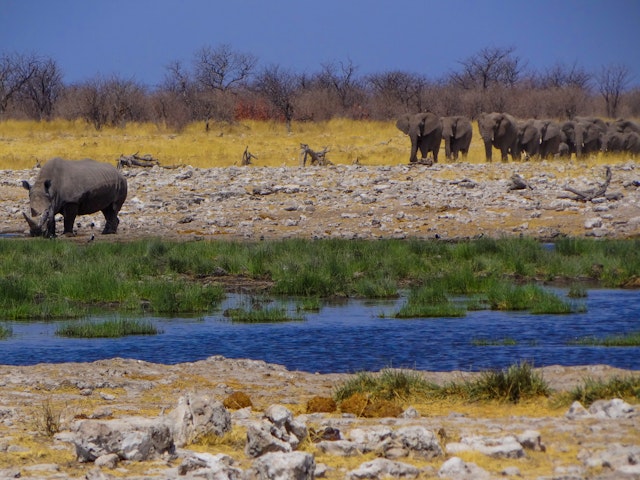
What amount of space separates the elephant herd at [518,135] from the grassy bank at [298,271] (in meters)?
17.9

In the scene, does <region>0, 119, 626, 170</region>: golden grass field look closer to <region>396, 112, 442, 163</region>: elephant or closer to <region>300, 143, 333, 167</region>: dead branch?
<region>396, 112, 442, 163</region>: elephant

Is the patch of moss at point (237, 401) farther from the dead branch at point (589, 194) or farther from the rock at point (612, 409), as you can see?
the dead branch at point (589, 194)

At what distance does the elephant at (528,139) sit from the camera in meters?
38.8

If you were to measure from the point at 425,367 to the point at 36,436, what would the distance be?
4.18 meters

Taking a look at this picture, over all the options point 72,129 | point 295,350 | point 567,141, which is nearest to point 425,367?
point 295,350

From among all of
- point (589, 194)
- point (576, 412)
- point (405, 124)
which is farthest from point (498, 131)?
point (576, 412)

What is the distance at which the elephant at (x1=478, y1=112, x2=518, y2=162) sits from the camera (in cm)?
3675

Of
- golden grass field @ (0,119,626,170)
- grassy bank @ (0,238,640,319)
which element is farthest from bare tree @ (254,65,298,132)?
grassy bank @ (0,238,640,319)

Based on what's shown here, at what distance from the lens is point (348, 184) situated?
27000 millimetres

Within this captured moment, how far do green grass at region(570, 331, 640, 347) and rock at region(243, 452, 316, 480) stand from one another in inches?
238

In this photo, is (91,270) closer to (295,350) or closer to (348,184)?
(295,350)

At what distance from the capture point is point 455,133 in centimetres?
3772

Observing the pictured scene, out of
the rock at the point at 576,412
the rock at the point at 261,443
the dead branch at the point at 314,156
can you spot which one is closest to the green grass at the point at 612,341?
the rock at the point at 576,412

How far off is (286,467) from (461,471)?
85 cm
